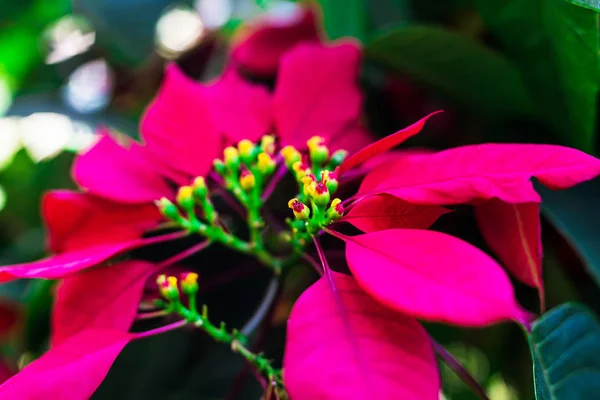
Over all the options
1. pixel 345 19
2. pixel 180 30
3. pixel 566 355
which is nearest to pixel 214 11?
pixel 180 30

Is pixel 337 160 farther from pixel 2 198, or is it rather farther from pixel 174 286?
pixel 2 198

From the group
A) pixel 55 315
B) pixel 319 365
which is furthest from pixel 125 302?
pixel 319 365

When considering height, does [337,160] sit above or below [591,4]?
below

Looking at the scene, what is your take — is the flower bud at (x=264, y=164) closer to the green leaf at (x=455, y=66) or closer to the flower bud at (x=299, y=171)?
the flower bud at (x=299, y=171)

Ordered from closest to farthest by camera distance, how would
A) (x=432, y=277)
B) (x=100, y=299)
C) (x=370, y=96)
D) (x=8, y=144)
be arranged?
(x=432, y=277)
(x=100, y=299)
(x=370, y=96)
(x=8, y=144)

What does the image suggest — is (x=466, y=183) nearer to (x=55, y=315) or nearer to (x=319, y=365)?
(x=319, y=365)

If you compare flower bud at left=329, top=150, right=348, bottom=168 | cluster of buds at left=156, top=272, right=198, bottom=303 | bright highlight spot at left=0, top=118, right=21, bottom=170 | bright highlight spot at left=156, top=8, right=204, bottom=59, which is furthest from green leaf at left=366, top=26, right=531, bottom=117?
bright highlight spot at left=0, top=118, right=21, bottom=170

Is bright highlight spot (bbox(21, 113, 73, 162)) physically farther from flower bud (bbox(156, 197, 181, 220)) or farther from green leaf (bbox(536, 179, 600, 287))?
green leaf (bbox(536, 179, 600, 287))
